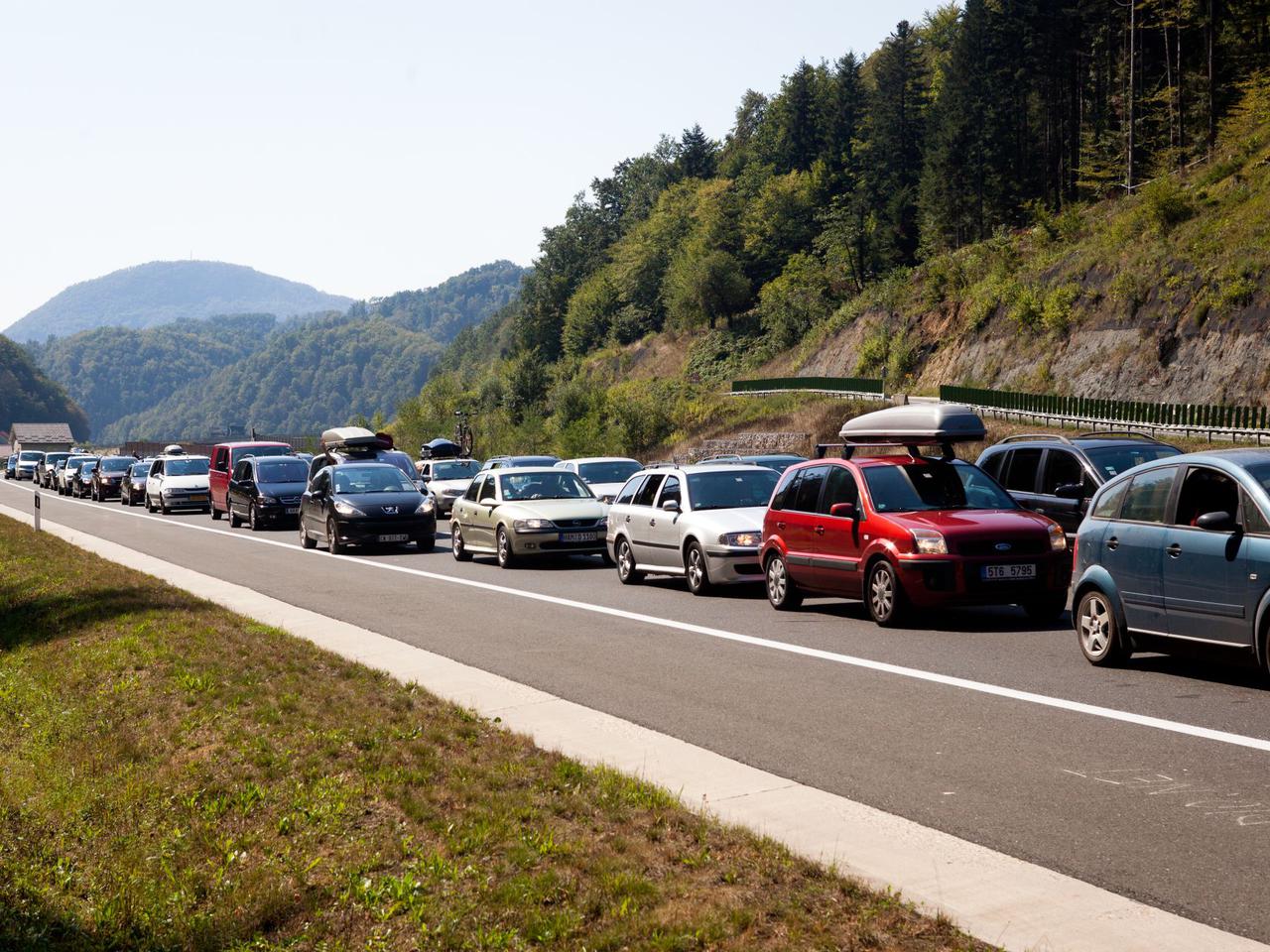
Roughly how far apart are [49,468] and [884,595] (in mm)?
69364

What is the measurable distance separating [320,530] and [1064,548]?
54.8 feet

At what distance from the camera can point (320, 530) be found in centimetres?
2669

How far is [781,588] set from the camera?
614 inches

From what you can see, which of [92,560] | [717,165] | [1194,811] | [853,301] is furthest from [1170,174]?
[717,165]

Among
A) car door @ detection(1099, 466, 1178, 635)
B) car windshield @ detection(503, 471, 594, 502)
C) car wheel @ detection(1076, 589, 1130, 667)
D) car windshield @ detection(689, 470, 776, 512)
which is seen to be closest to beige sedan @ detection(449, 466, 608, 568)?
car windshield @ detection(503, 471, 594, 502)

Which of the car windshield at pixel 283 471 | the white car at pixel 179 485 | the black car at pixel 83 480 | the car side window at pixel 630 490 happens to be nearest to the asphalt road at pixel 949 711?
the car side window at pixel 630 490

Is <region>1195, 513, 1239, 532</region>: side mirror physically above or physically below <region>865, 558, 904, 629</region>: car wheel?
above

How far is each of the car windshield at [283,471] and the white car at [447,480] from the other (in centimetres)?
357

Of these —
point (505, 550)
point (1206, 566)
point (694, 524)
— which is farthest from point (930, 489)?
point (505, 550)

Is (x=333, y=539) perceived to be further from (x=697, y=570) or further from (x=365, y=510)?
(x=697, y=570)

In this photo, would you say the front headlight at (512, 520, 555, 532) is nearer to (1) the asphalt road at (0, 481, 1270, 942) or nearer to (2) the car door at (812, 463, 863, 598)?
(1) the asphalt road at (0, 481, 1270, 942)

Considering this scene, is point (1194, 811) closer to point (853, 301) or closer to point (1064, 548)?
point (1064, 548)

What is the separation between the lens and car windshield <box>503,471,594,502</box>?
76.1 feet

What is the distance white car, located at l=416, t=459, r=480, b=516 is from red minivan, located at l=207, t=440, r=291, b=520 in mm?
4078
